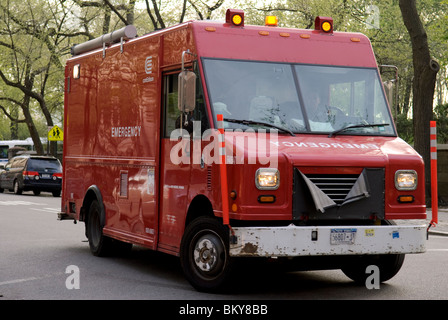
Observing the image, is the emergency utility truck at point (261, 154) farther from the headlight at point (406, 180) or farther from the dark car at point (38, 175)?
the dark car at point (38, 175)

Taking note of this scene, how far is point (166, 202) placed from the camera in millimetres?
9703

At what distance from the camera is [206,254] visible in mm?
8617

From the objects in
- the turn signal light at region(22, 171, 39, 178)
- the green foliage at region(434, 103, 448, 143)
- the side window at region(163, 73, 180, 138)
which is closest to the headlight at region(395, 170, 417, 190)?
the side window at region(163, 73, 180, 138)

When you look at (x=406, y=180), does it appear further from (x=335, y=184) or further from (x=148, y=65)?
(x=148, y=65)

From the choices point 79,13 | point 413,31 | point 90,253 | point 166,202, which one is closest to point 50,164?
point 79,13

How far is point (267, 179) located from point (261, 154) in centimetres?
25

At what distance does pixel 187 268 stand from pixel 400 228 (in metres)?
2.27

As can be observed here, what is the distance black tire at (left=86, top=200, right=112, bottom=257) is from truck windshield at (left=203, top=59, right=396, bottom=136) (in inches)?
141

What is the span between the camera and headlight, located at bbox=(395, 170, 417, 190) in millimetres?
8664

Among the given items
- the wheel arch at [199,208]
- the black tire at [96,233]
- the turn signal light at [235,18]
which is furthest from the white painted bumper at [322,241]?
the black tire at [96,233]

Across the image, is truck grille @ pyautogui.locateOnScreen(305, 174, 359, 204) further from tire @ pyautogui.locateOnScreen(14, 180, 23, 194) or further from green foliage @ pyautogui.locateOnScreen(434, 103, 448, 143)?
tire @ pyautogui.locateOnScreen(14, 180, 23, 194)

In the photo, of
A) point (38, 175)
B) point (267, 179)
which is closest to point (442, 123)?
point (38, 175)

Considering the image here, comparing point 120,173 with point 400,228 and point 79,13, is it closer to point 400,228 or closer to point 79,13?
point 400,228
